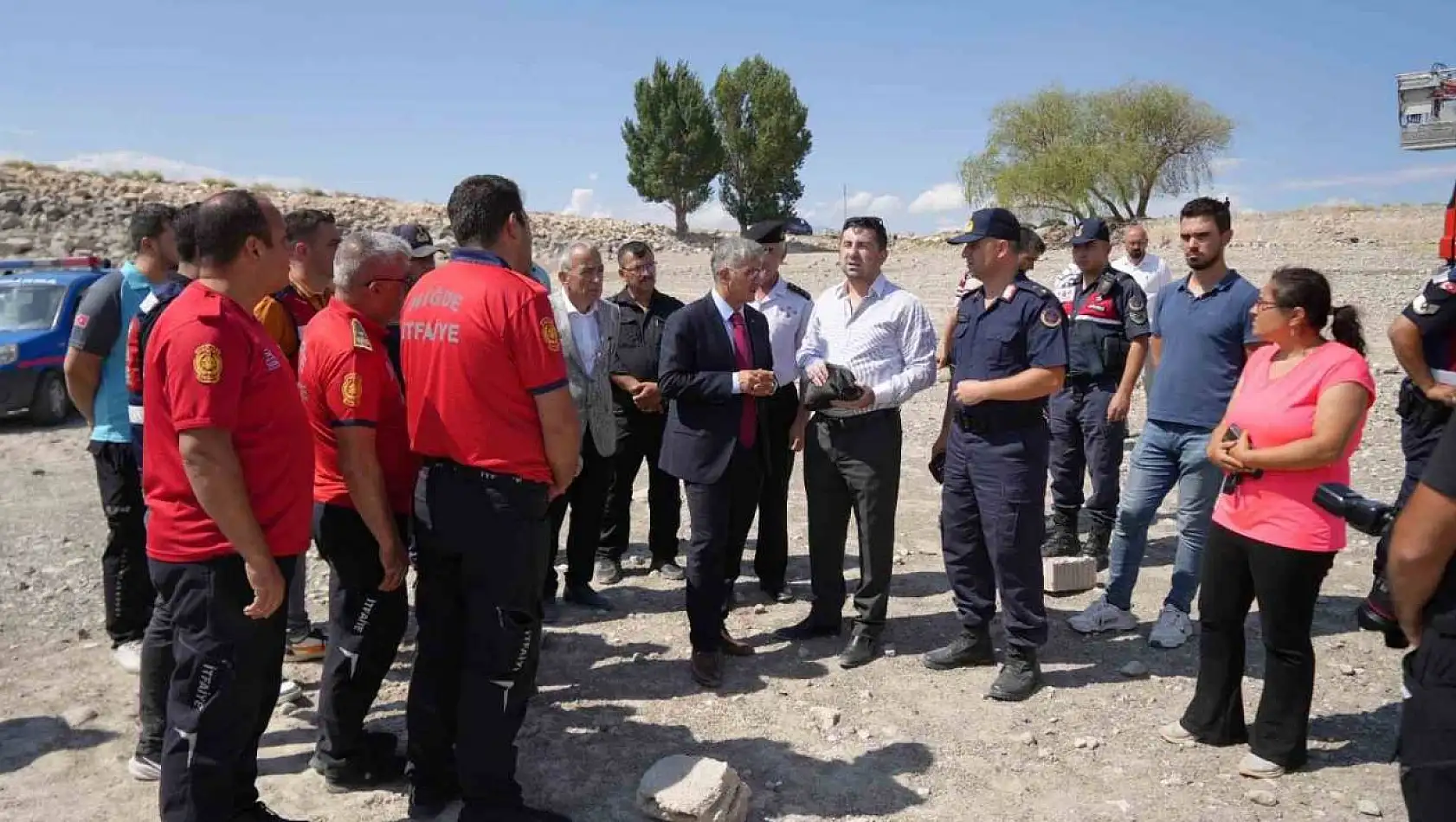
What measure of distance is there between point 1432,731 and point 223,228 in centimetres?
343

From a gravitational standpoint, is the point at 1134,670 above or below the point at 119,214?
below

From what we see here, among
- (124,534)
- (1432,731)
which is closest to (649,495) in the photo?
(124,534)

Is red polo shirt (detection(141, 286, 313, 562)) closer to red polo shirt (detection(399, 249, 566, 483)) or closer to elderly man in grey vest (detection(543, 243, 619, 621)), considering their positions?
red polo shirt (detection(399, 249, 566, 483))

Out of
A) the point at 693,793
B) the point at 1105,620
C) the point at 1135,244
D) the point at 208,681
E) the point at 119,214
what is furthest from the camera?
the point at 119,214

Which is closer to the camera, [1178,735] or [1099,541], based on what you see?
[1178,735]

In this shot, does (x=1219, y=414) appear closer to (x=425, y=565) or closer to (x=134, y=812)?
(x=425, y=565)

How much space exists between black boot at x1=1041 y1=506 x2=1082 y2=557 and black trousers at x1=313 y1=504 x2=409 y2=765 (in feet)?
14.3

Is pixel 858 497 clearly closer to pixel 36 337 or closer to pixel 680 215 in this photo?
pixel 36 337

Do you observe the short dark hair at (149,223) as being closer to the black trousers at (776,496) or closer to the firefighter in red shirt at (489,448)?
the firefighter in red shirt at (489,448)

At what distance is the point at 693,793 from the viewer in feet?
10.6

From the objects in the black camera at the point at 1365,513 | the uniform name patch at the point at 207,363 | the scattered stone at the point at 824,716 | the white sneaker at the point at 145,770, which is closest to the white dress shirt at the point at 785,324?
the scattered stone at the point at 824,716

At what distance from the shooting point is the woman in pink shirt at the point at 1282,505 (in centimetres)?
344

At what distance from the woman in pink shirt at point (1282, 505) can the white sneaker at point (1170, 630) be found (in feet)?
3.27

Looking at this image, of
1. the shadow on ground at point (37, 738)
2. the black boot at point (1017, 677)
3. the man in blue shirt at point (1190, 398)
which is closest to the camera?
the shadow on ground at point (37, 738)
